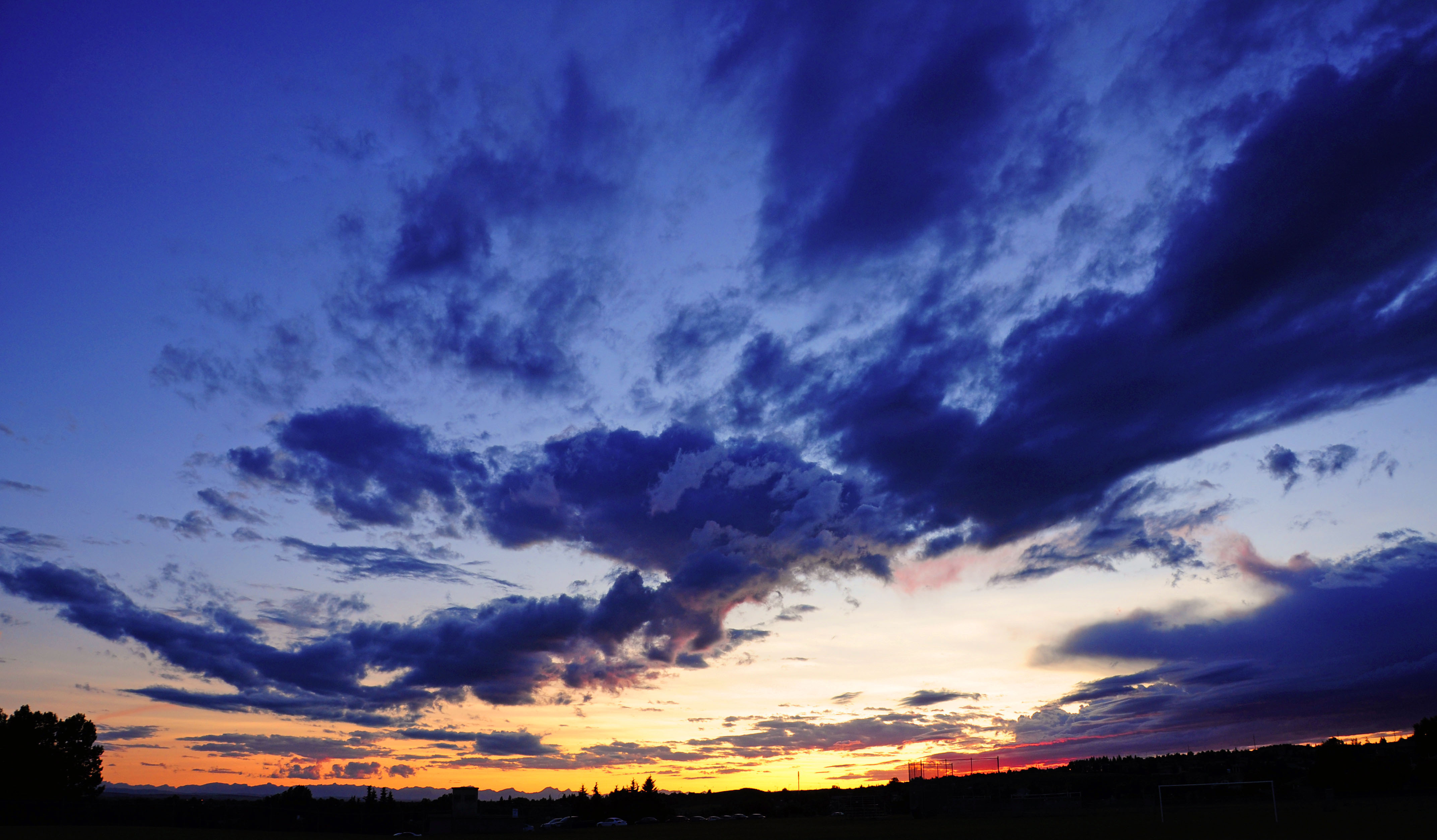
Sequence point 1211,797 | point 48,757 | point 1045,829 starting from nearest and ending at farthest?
1. point 1045,829
2. point 48,757
3. point 1211,797

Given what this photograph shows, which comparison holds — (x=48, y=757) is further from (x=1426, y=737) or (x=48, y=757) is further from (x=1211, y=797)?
(x=1426, y=737)

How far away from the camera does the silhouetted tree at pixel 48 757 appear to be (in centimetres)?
11262

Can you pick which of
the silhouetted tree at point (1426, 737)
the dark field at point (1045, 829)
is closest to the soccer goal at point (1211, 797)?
the dark field at point (1045, 829)

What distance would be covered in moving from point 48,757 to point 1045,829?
126926mm

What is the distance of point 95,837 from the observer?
69.6 meters

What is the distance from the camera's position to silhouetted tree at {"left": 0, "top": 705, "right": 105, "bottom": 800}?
370 feet

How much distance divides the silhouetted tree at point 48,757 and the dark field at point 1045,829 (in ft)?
127

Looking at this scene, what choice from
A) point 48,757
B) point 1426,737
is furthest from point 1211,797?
point 48,757

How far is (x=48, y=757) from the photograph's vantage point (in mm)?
117938

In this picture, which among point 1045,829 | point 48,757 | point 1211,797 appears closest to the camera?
point 1045,829

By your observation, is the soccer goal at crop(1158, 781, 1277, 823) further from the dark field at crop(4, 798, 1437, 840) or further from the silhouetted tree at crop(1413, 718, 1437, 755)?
the silhouetted tree at crop(1413, 718, 1437, 755)

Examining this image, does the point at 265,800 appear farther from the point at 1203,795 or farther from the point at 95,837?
the point at 1203,795

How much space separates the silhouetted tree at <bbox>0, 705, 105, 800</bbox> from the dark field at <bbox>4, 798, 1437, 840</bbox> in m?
38.7

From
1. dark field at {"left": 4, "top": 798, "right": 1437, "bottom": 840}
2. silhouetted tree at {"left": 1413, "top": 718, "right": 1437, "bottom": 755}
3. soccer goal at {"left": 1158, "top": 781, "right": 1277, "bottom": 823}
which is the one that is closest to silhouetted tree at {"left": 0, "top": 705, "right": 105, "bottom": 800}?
dark field at {"left": 4, "top": 798, "right": 1437, "bottom": 840}
